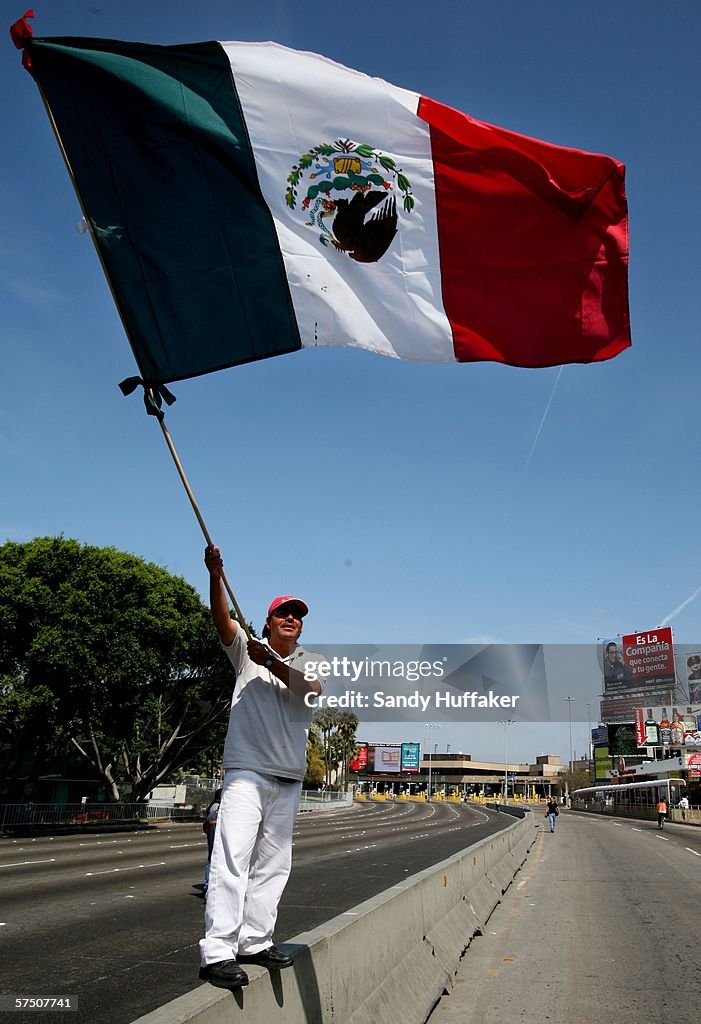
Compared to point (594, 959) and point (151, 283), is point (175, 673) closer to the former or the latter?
point (594, 959)

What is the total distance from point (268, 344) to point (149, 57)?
6.06 ft

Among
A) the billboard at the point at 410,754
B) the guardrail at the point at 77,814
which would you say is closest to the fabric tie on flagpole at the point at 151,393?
the guardrail at the point at 77,814

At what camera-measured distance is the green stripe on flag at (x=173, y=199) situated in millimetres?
4938

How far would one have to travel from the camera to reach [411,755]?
135 meters

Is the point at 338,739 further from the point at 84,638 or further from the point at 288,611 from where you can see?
the point at 288,611

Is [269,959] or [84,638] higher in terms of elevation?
[84,638]

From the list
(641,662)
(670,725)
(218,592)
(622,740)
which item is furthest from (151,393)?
(622,740)

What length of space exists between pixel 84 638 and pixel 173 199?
27246mm

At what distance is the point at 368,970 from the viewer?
15.9ft

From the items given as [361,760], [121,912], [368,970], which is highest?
[361,760]

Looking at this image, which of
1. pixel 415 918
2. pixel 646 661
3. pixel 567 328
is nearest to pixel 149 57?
pixel 567 328

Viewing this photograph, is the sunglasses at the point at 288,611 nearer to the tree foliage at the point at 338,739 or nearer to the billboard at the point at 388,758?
the tree foliage at the point at 338,739

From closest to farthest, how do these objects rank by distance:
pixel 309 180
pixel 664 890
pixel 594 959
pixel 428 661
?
pixel 309 180
pixel 594 959
pixel 664 890
pixel 428 661

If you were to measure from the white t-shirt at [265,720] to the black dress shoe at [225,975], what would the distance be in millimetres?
811
